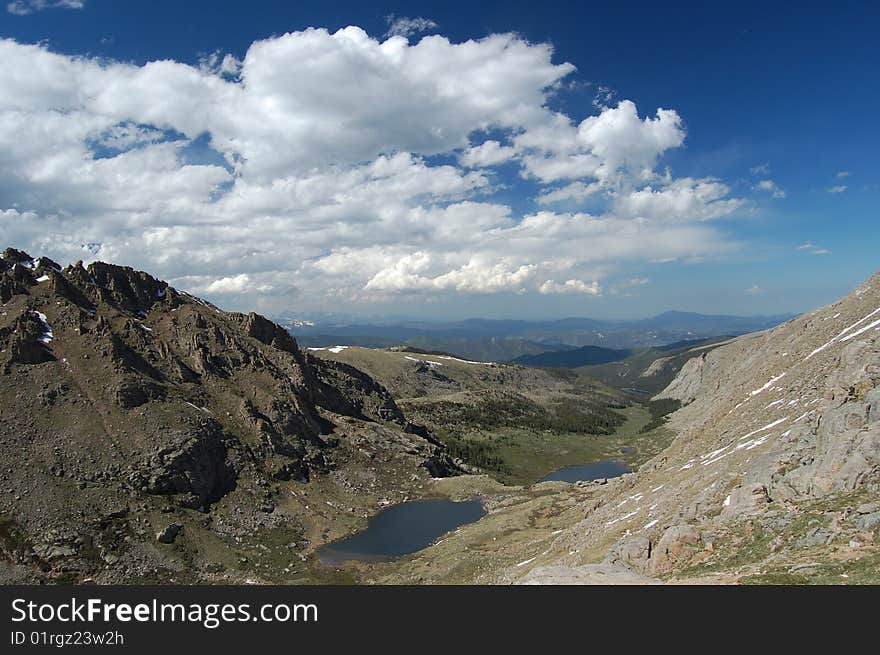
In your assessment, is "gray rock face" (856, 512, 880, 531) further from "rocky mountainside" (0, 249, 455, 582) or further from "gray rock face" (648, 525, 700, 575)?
"rocky mountainside" (0, 249, 455, 582)

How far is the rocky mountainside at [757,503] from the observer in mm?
30594

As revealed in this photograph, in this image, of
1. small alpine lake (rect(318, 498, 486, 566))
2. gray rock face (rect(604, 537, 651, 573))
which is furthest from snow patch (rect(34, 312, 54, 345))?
gray rock face (rect(604, 537, 651, 573))

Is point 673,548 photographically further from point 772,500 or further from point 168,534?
point 168,534

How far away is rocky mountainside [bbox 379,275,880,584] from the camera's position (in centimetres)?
3059

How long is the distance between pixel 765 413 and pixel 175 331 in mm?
149212

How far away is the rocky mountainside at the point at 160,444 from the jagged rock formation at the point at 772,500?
6299 centimetres

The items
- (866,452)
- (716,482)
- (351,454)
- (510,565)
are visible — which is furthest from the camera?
(351,454)

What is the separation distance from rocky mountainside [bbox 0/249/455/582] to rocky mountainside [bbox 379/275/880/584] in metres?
37.8

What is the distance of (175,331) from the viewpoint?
493ft

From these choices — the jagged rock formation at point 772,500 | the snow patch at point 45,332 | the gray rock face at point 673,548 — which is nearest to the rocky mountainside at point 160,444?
the snow patch at point 45,332

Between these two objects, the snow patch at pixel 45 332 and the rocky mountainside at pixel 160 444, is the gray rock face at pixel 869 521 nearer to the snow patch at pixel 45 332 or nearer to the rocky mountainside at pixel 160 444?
the rocky mountainside at pixel 160 444
